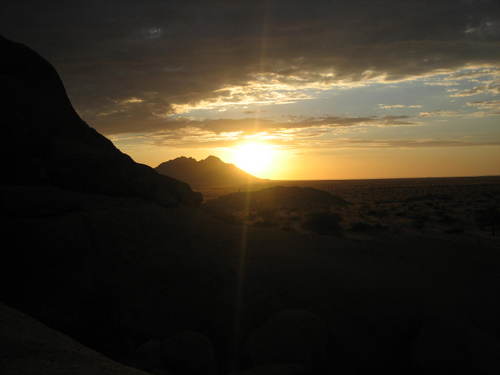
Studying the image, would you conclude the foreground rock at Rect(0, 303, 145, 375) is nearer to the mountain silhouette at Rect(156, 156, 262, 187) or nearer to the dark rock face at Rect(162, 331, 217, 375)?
the dark rock face at Rect(162, 331, 217, 375)

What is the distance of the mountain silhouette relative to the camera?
136 metres

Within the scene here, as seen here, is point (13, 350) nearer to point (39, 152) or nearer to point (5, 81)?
point (39, 152)

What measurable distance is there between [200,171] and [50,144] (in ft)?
434

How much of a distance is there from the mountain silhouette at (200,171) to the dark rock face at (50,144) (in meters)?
118

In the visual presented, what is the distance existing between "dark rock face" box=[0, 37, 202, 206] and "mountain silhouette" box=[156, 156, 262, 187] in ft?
387

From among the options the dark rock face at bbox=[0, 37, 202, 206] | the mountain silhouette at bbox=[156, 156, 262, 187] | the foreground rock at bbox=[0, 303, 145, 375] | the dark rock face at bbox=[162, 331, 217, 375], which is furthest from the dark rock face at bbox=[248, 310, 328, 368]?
the mountain silhouette at bbox=[156, 156, 262, 187]

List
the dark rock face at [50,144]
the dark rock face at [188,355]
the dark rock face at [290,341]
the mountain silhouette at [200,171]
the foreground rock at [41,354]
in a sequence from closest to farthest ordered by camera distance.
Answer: the foreground rock at [41,354] → the dark rock face at [188,355] → the dark rock face at [290,341] → the dark rock face at [50,144] → the mountain silhouette at [200,171]

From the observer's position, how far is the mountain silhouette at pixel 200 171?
13588 centimetres

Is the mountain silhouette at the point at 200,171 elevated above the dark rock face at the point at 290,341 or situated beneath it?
elevated above

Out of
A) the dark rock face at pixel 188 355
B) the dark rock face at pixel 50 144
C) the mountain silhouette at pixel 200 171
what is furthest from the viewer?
the mountain silhouette at pixel 200 171

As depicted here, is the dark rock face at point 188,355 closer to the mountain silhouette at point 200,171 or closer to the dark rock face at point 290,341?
the dark rock face at point 290,341

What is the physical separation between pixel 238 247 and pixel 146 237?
2.86 metres

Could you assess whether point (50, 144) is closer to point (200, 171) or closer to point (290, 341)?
point (290, 341)

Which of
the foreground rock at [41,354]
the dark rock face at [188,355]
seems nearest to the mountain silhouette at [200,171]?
the dark rock face at [188,355]
